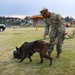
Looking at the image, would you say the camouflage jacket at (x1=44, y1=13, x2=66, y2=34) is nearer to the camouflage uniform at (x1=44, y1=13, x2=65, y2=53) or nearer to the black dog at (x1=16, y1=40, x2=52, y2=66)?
the camouflage uniform at (x1=44, y1=13, x2=65, y2=53)

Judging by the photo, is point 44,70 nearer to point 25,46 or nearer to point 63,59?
point 25,46

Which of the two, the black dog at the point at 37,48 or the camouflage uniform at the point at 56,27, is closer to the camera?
the black dog at the point at 37,48

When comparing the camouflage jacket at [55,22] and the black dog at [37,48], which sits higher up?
the camouflage jacket at [55,22]

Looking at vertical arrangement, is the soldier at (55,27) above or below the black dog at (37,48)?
above

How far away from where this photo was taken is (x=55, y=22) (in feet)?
29.2

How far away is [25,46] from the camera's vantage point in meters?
8.51

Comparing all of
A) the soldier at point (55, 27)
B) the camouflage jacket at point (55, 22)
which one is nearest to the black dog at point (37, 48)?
the soldier at point (55, 27)

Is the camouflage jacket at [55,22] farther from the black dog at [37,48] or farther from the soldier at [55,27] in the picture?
the black dog at [37,48]

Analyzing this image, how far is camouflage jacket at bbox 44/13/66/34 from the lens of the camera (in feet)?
28.8

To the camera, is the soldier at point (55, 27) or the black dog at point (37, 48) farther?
the soldier at point (55, 27)

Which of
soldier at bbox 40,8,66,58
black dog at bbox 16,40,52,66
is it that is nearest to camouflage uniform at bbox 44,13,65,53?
soldier at bbox 40,8,66,58

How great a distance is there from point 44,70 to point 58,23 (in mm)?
1983

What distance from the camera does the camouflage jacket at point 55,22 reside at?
28.8 feet

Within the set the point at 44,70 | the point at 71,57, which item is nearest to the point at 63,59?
the point at 71,57
